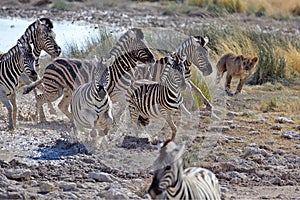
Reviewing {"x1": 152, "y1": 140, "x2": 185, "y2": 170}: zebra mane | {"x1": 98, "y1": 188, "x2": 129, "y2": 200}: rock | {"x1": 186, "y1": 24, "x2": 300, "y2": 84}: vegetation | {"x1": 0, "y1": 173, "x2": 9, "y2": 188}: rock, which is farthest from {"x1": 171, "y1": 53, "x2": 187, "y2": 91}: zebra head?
{"x1": 186, "y1": 24, "x2": 300, "y2": 84}: vegetation

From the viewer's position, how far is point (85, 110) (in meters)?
11.1

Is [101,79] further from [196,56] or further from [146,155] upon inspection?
[196,56]

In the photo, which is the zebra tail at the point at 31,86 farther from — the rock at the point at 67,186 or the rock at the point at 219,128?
the rock at the point at 67,186

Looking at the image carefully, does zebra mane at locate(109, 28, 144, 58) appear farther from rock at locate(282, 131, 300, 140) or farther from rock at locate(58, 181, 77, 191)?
rock at locate(58, 181, 77, 191)

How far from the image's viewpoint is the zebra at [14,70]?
1255 centimetres

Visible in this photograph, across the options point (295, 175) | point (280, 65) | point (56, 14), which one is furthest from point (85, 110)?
point (56, 14)

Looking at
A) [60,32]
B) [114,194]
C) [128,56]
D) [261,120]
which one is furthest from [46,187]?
[60,32]

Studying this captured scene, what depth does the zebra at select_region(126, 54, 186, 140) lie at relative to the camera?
37.8 ft

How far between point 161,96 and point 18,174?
2.97 metres

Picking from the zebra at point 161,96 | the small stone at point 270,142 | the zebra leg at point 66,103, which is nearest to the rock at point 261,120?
the small stone at point 270,142

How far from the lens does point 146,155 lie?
36.3ft

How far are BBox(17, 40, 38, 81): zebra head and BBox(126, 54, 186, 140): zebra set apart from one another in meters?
1.51

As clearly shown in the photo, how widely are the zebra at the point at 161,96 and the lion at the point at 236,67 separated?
5.00m

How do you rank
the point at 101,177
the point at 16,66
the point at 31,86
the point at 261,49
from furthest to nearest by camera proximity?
the point at 261,49 → the point at 31,86 → the point at 16,66 → the point at 101,177
